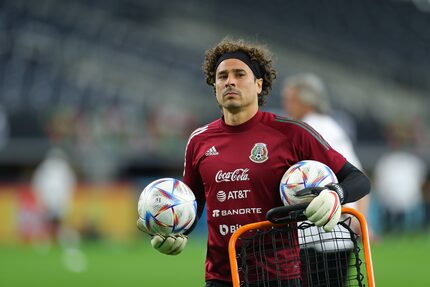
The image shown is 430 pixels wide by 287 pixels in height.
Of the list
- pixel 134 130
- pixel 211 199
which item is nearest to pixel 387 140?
pixel 134 130

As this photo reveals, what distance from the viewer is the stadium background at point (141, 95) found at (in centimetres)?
1869

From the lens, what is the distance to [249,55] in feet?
16.4

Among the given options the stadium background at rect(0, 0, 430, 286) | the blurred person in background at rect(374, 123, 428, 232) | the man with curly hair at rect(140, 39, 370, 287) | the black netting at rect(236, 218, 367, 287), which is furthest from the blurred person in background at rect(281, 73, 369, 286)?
the blurred person in background at rect(374, 123, 428, 232)

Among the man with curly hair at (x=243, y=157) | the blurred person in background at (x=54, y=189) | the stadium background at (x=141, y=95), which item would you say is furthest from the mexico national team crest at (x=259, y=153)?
the blurred person in background at (x=54, y=189)

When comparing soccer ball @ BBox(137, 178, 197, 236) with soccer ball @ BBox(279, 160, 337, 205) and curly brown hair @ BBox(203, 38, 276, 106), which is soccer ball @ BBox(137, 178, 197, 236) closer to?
soccer ball @ BBox(279, 160, 337, 205)

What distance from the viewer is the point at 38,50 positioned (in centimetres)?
2489

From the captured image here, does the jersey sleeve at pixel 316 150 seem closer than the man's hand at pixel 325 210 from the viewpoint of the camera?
No

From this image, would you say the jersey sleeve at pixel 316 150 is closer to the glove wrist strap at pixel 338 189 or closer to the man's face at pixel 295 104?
the glove wrist strap at pixel 338 189

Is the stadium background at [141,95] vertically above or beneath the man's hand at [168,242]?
above

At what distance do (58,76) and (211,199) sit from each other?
20.2 m

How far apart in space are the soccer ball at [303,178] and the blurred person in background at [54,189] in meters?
15.8

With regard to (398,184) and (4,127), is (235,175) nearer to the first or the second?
(398,184)

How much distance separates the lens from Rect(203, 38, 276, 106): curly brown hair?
500cm

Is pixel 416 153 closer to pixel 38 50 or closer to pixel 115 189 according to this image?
pixel 115 189
